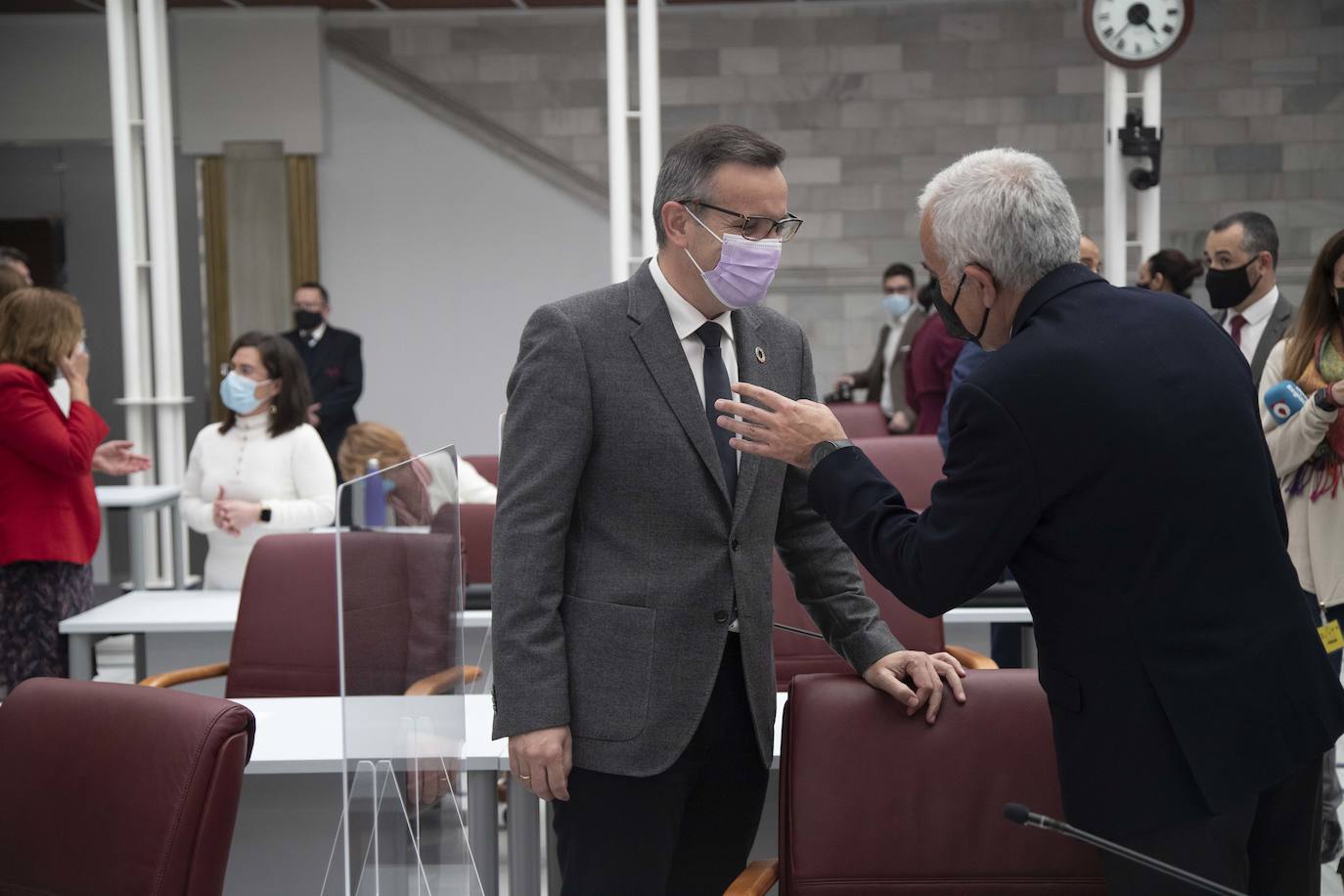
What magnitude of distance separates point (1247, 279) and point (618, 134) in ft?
10.5

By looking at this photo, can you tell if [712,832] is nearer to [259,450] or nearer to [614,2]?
[259,450]

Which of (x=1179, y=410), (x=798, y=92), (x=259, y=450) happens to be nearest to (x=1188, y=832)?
(x=1179, y=410)

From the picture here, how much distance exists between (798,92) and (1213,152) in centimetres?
271

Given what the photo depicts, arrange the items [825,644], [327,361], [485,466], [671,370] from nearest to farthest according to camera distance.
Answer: [671,370] < [825,644] < [485,466] < [327,361]

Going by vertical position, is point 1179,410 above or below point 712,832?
above

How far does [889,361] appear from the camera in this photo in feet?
25.0

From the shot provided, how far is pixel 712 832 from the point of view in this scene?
1853mm

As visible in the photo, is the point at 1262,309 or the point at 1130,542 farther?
the point at 1262,309

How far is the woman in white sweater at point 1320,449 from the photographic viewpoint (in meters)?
3.10

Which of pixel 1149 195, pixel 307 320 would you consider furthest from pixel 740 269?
pixel 307 320

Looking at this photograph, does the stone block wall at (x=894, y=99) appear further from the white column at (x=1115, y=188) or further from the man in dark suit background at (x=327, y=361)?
the white column at (x=1115, y=188)

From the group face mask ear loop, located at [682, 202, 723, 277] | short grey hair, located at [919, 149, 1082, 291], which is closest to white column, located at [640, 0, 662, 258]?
face mask ear loop, located at [682, 202, 723, 277]

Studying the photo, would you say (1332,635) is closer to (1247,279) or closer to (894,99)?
(1247,279)

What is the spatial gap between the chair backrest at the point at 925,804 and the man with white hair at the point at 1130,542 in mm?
335
